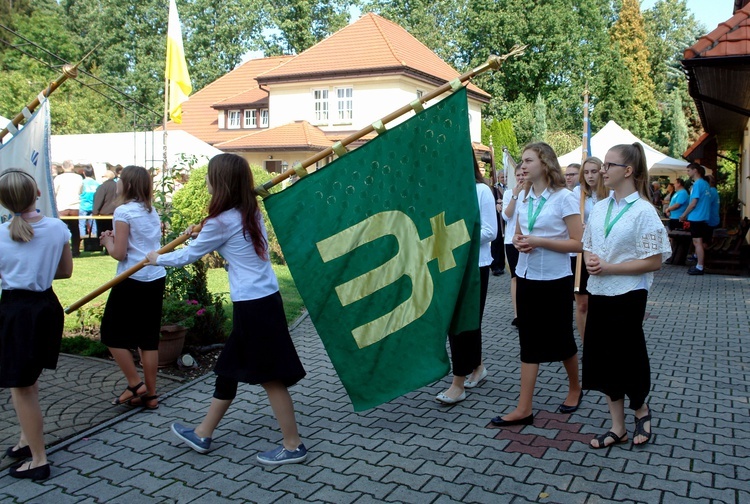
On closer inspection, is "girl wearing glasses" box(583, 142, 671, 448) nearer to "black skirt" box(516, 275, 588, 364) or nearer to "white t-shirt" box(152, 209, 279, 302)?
"black skirt" box(516, 275, 588, 364)

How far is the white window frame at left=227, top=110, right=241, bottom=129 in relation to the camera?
4531 centimetres

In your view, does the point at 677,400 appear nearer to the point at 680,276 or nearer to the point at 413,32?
the point at 680,276

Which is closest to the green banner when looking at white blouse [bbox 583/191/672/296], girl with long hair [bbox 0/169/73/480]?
white blouse [bbox 583/191/672/296]

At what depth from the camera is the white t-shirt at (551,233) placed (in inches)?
206

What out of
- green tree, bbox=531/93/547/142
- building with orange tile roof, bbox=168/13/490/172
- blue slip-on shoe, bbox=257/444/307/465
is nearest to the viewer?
blue slip-on shoe, bbox=257/444/307/465

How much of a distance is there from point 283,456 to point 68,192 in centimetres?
1403

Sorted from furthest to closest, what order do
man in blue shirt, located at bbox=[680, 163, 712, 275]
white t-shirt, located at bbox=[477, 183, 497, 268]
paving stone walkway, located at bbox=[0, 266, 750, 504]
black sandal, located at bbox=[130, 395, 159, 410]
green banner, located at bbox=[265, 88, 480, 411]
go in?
man in blue shirt, located at bbox=[680, 163, 712, 275] < white t-shirt, located at bbox=[477, 183, 497, 268] < black sandal, located at bbox=[130, 395, 159, 410] < green banner, located at bbox=[265, 88, 480, 411] < paving stone walkway, located at bbox=[0, 266, 750, 504]

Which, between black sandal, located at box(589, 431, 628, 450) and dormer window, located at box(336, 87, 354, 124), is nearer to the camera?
black sandal, located at box(589, 431, 628, 450)

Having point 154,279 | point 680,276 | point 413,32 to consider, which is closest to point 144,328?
point 154,279

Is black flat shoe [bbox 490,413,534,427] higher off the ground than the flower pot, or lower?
lower

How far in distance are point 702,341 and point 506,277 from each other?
629cm

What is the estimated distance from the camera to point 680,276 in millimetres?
14289

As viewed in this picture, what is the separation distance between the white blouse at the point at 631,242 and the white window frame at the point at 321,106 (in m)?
35.7

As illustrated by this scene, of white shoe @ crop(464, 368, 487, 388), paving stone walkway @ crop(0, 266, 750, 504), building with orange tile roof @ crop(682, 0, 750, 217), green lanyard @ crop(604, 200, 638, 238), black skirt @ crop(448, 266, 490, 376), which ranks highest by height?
building with orange tile roof @ crop(682, 0, 750, 217)
